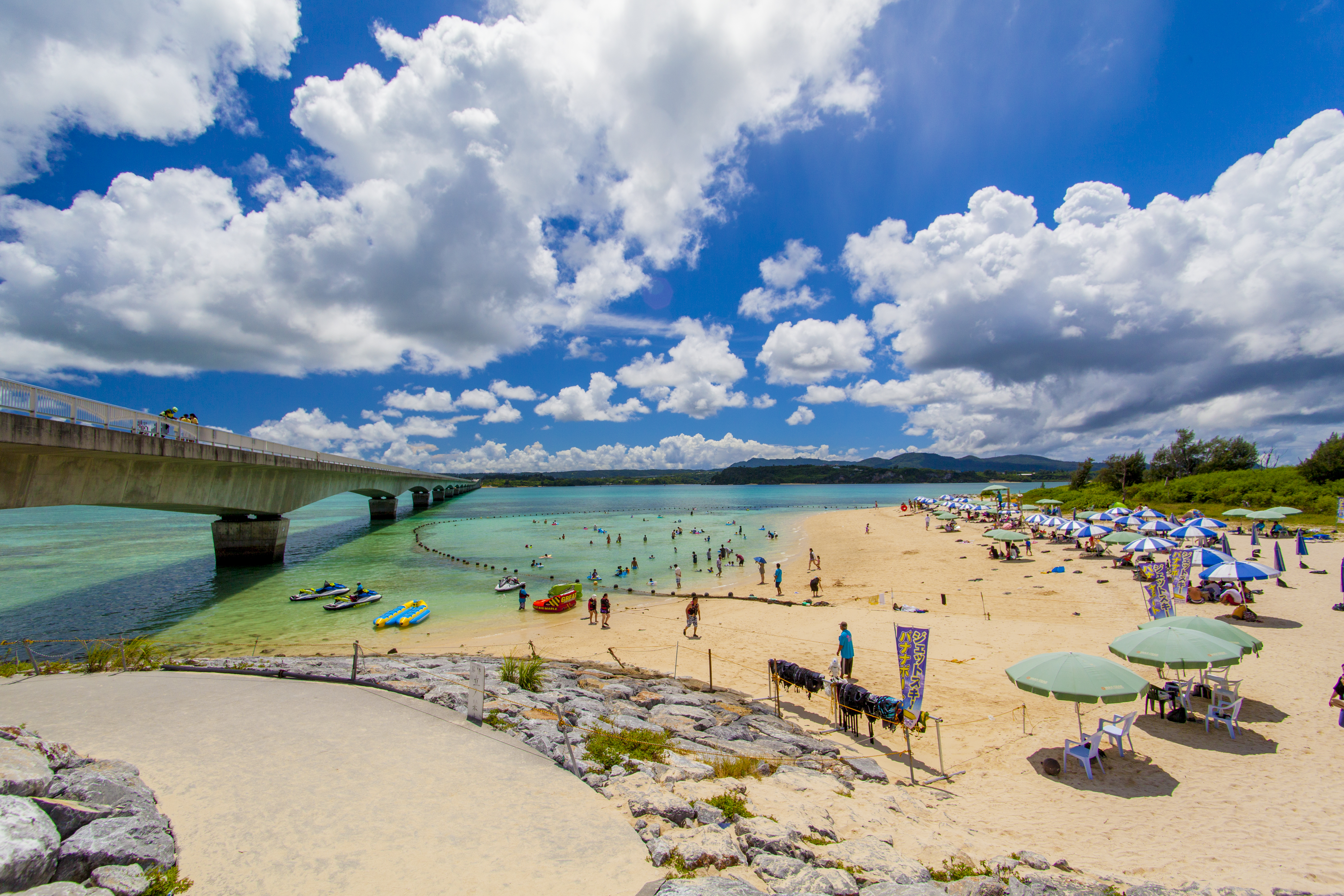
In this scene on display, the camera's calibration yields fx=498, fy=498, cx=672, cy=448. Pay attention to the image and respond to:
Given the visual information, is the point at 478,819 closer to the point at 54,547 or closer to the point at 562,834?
the point at 562,834

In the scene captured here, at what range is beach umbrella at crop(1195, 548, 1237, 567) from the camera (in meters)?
18.5

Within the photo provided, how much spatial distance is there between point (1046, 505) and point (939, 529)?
13.5 metres

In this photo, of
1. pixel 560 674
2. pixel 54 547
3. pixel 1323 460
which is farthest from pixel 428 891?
pixel 54 547

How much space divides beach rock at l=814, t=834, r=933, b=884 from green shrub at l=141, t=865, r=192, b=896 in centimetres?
651

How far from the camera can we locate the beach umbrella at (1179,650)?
399 inches

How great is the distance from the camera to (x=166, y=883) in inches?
188

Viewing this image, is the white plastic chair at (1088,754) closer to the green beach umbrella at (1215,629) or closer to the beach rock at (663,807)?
the green beach umbrella at (1215,629)

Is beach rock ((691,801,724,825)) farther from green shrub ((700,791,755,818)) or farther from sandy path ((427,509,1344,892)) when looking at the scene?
sandy path ((427,509,1344,892))

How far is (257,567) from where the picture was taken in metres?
39.5

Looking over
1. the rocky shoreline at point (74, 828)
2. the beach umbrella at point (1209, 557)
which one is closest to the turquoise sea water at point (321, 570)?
the rocky shoreline at point (74, 828)

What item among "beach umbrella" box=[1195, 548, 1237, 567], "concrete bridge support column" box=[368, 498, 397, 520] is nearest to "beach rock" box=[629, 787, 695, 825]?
"beach umbrella" box=[1195, 548, 1237, 567]

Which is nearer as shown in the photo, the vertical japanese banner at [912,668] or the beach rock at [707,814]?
the beach rock at [707,814]

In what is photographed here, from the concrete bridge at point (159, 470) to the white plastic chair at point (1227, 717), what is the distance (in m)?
33.5

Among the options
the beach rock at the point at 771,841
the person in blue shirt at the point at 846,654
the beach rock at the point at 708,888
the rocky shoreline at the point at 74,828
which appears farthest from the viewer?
the person in blue shirt at the point at 846,654
